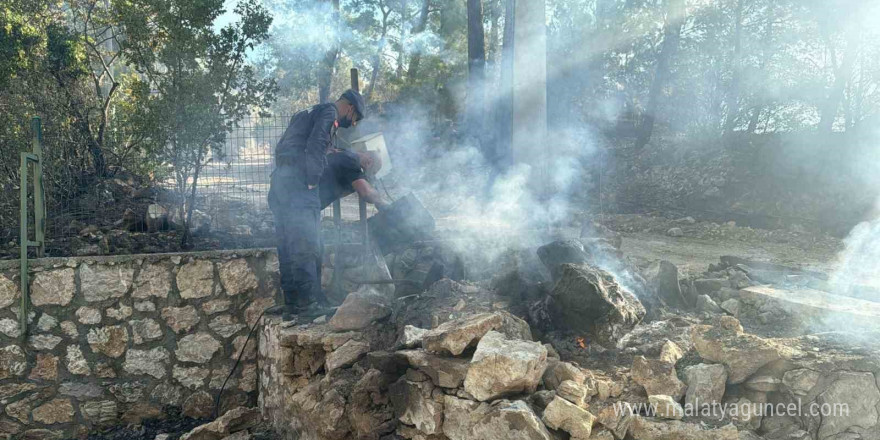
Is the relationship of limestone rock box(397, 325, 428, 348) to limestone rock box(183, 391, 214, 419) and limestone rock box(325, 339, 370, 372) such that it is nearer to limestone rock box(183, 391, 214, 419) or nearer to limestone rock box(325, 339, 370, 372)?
limestone rock box(325, 339, 370, 372)

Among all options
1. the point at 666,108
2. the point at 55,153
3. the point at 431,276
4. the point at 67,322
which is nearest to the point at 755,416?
the point at 431,276

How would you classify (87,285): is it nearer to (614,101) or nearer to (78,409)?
(78,409)

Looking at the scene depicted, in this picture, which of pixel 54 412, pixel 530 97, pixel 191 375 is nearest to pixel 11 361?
pixel 54 412


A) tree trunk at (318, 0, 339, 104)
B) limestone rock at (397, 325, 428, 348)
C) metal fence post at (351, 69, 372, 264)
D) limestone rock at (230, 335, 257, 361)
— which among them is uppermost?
tree trunk at (318, 0, 339, 104)

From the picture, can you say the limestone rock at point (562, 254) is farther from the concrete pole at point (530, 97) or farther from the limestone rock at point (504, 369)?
the concrete pole at point (530, 97)

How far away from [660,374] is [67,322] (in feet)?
16.7

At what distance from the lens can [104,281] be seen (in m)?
5.36

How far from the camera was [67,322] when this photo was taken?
5344mm

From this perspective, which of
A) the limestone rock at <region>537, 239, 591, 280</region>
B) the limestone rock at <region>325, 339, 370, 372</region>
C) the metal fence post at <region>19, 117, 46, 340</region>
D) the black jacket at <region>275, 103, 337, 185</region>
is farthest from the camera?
the metal fence post at <region>19, 117, 46, 340</region>

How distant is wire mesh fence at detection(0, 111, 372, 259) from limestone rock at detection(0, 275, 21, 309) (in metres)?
0.65

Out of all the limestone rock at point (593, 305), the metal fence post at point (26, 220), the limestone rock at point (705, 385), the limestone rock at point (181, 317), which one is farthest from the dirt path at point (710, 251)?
the metal fence post at point (26, 220)

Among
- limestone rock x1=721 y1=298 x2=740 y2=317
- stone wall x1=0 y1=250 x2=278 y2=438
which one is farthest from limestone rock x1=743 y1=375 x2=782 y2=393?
stone wall x1=0 y1=250 x2=278 y2=438

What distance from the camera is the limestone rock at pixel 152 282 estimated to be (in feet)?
17.8

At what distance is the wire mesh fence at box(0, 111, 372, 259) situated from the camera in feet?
19.9
